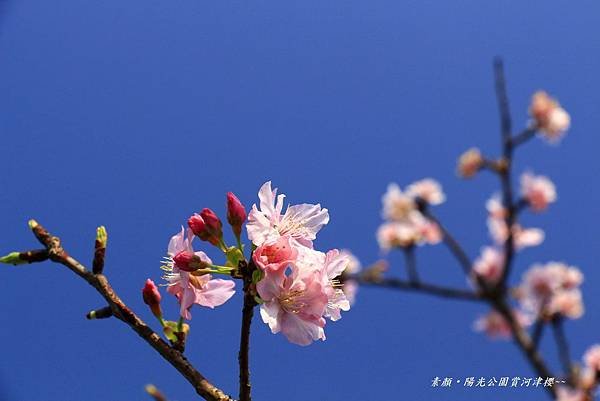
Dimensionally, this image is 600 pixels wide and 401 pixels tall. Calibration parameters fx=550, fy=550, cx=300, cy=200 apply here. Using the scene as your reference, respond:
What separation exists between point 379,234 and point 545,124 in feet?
5.19

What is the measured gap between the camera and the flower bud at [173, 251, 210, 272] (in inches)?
38.2

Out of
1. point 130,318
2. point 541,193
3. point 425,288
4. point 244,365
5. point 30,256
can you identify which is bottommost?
point 244,365

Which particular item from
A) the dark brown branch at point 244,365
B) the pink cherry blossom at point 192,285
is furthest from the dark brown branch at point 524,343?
the dark brown branch at point 244,365

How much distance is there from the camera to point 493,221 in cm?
463

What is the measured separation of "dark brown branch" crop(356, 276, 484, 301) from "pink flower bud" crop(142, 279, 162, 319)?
210cm

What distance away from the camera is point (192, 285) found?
3.26ft

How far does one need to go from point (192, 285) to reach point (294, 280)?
20 centimetres

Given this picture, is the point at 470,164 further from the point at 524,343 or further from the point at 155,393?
the point at 155,393

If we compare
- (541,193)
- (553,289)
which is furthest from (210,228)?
(541,193)

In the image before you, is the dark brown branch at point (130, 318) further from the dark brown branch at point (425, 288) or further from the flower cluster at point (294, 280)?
the dark brown branch at point (425, 288)

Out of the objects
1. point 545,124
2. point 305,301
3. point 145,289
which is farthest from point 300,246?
point 545,124

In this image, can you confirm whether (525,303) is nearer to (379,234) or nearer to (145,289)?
(379,234)

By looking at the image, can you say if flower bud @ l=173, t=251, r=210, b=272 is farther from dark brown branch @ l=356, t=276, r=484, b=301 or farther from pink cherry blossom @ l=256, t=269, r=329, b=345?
dark brown branch @ l=356, t=276, r=484, b=301

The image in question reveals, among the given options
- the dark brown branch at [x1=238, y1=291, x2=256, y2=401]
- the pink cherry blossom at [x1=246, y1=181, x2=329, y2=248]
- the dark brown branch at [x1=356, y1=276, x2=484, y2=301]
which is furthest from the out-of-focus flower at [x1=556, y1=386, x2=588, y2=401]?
the dark brown branch at [x1=238, y1=291, x2=256, y2=401]
